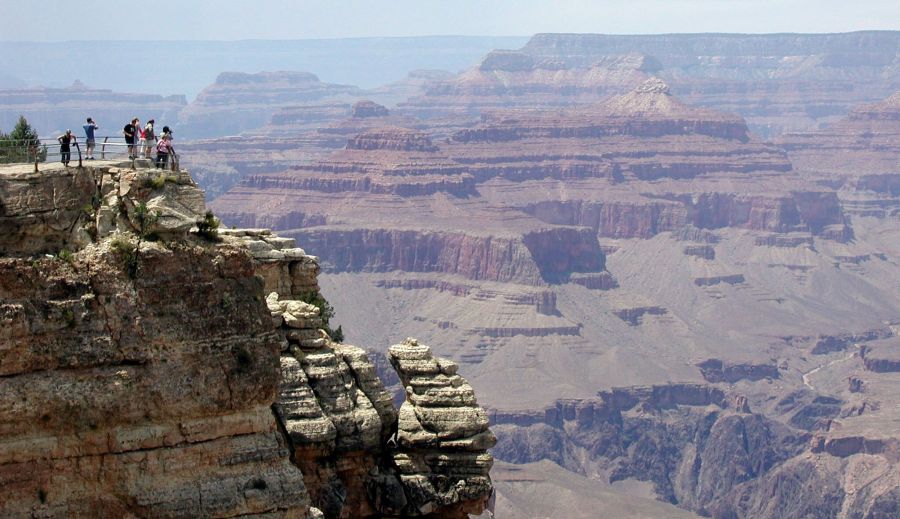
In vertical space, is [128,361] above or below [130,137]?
below

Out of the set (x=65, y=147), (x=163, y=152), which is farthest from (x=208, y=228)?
(x=65, y=147)

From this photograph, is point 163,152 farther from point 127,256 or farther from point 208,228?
point 127,256

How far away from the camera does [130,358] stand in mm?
24094

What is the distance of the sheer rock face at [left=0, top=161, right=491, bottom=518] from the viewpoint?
23625mm

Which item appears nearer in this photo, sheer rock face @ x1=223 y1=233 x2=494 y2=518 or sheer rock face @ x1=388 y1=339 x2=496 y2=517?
sheer rock face @ x1=223 y1=233 x2=494 y2=518

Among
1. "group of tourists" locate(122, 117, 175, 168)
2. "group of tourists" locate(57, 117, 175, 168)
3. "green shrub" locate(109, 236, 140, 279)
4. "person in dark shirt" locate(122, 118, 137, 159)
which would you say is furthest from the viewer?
"person in dark shirt" locate(122, 118, 137, 159)

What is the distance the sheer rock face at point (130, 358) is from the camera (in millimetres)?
23625

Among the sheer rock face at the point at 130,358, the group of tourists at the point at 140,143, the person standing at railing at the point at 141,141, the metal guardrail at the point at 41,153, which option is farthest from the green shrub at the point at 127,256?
the person standing at railing at the point at 141,141

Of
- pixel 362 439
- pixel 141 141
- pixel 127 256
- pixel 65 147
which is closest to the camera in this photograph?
pixel 127 256

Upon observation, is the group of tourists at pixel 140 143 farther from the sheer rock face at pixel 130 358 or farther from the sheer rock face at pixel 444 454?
the sheer rock face at pixel 444 454

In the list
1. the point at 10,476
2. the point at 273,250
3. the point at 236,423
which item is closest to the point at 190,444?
the point at 236,423

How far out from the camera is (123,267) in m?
24.2

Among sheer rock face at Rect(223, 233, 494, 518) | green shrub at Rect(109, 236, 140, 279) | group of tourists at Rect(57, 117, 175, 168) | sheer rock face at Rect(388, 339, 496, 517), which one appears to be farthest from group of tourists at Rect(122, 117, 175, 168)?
sheer rock face at Rect(388, 339, 496, 517)

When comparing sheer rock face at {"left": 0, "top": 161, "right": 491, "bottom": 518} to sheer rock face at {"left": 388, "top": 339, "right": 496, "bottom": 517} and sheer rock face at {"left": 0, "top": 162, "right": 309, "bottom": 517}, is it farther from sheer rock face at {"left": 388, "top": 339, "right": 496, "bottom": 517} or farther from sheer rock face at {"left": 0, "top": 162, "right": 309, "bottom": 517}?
sheer rock face at {"left": 388, "top": 339, "right": 496, "bottom": 517}
